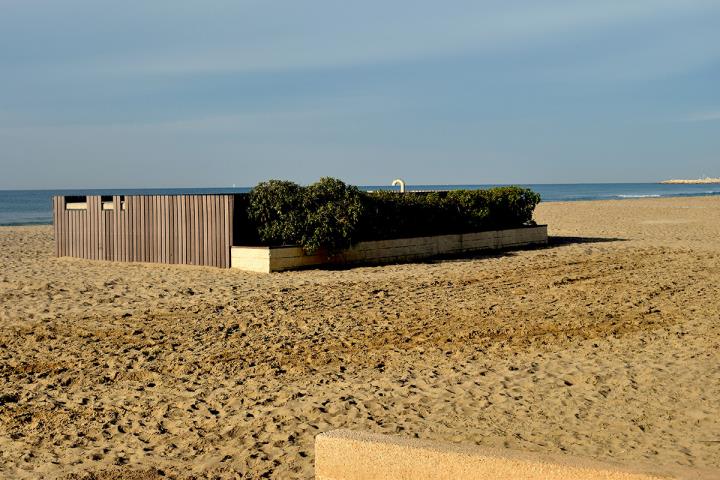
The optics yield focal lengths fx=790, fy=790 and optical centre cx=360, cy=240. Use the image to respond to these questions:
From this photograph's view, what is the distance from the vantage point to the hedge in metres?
15.2

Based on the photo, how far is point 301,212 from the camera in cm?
1535

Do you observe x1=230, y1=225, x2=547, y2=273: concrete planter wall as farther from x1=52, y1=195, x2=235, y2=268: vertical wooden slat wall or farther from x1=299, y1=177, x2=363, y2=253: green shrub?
x1=52, y1=195, x2=235, y2=268: vertical wooden slat wall

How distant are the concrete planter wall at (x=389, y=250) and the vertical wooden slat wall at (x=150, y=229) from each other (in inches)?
29.1

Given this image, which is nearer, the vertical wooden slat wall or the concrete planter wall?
the concrete planter wall

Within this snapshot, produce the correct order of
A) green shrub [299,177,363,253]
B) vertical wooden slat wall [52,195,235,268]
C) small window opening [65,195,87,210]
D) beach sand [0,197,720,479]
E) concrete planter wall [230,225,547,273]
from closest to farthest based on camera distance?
beach sand [0,197,720,479], concrete planter wall [230,225,547,273], green shrub [299,177,363,253], vertical wooden slat wall [52,195,235,268], small window opening [65,195,87,210]

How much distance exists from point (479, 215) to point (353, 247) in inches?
180

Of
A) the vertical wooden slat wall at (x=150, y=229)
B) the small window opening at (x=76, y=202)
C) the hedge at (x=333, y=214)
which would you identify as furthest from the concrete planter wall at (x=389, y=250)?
the small window opening at (x=76, y=202)

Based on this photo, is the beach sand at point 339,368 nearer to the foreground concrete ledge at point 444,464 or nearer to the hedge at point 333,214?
the foreground concrete ledge at point 444,464

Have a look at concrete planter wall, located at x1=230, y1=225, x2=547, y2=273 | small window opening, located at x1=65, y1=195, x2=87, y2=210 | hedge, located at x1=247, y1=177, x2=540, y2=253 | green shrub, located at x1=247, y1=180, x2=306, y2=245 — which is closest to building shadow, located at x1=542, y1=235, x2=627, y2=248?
concrete planter wall, located at x1=230, y1=225, x2=547, y2=273

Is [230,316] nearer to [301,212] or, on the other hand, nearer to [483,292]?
[483,292]

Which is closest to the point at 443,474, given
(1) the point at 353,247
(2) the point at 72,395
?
(2) the point at 72,395

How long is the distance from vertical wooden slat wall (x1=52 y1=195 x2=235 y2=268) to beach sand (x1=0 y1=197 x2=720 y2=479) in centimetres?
187

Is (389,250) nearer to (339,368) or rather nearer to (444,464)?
(339,368)

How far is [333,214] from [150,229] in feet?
13.6
